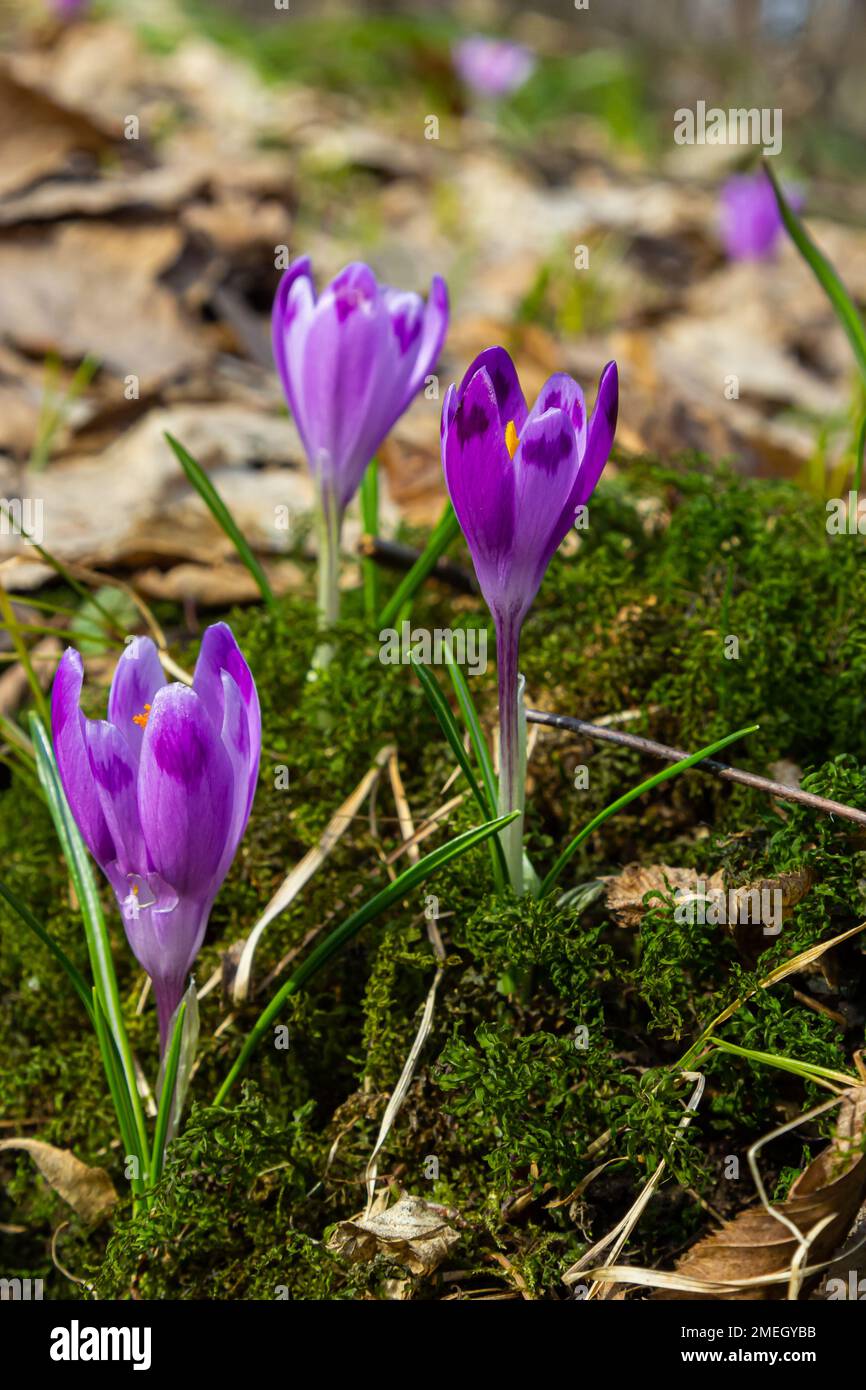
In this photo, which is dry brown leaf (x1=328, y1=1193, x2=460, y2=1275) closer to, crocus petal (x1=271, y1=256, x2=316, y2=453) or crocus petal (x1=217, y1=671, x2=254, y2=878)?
crocus petal (x1=217, y1=671, x2=254, y2=878)

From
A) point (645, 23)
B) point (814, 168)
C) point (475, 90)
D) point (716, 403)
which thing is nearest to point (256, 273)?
point (716, 403)

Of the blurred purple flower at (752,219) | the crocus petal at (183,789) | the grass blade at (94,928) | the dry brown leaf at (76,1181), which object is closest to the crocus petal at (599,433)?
the crocus petal at (183,789)

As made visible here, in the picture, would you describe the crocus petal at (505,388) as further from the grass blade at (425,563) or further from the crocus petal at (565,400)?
the grass blade at (425,563)

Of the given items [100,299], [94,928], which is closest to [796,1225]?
[94,928]

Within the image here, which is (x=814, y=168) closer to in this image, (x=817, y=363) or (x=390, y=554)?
(x=817, y=363)
